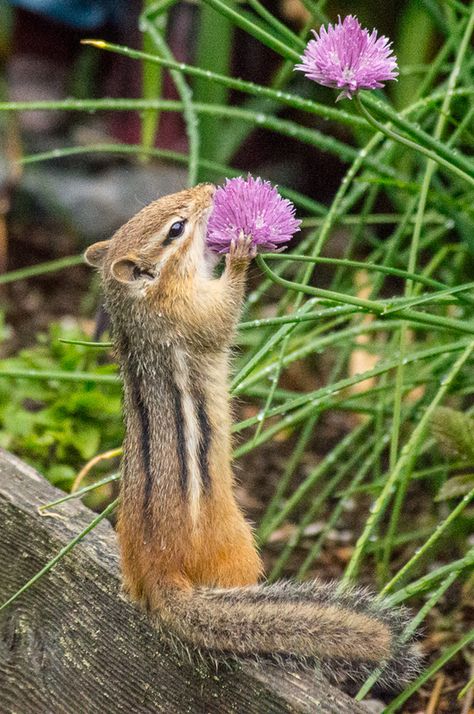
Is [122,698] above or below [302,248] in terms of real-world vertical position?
below

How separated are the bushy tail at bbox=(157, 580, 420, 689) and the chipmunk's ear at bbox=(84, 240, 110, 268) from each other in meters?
0.79

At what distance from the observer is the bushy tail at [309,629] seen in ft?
5.01

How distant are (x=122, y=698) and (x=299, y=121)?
393 cm

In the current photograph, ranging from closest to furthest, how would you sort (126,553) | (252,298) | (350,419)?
(126,553) → (252,298) → (350,419)

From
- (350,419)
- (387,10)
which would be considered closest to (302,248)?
(350,419)

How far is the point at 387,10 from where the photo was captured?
461 cm

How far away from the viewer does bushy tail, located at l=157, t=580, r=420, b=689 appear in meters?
1.53

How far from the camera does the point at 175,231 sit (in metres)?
2.05

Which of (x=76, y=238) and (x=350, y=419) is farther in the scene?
(x=76, y=238)

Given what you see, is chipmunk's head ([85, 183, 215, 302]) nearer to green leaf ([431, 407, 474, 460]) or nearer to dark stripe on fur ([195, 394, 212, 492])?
dark stripe on fur ([195, 394, 212, 492])

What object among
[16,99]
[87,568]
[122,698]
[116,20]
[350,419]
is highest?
[116,20]

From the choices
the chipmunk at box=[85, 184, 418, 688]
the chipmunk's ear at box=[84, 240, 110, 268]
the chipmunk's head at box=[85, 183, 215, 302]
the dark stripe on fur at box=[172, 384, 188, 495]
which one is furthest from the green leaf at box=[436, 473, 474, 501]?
the chipmunk's ear at box=[84, 240, 110, 268]

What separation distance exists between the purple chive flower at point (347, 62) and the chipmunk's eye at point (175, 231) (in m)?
0.71

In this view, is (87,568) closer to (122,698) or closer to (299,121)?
(122,698)
